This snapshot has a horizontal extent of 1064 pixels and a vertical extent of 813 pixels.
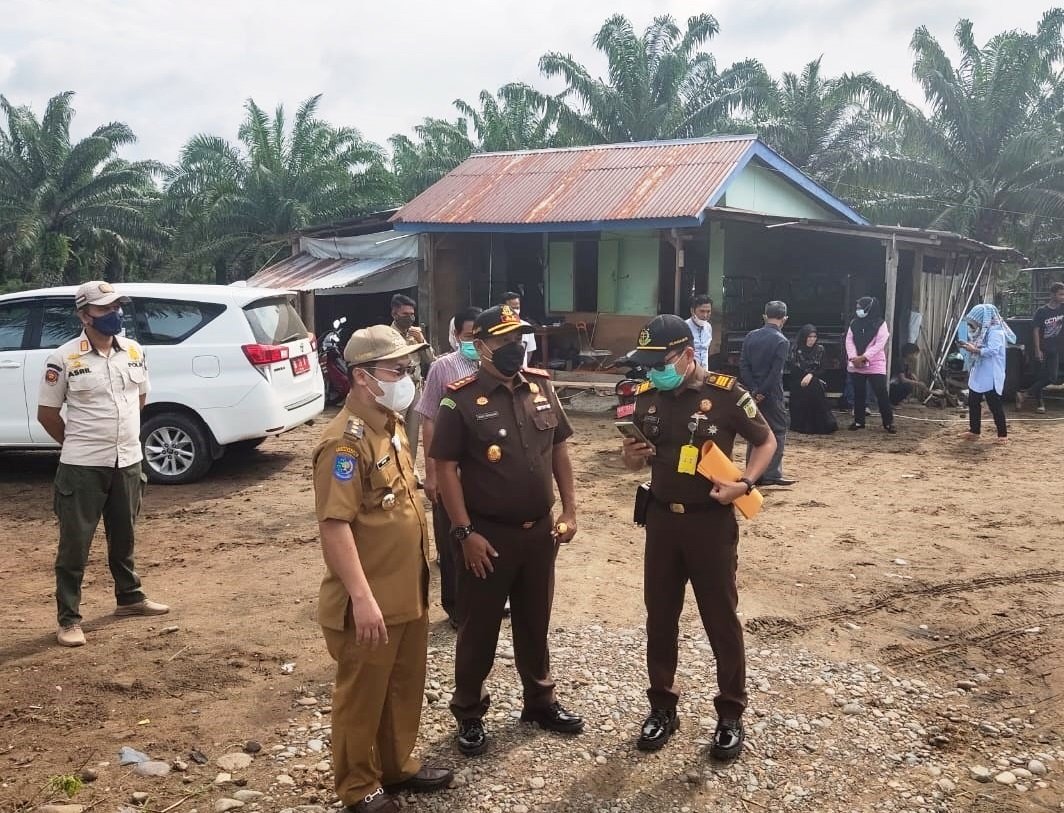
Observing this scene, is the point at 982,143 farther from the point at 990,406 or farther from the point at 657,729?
the point at 657,729

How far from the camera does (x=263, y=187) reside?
83.7 ft

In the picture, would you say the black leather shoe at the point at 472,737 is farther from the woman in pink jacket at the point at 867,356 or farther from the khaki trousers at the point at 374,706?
the woman in pink jacket at the point at 867,356

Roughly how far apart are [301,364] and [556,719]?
560 centimetres

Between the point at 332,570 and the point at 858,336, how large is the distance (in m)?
9.12

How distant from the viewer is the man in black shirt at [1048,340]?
39.1 feet

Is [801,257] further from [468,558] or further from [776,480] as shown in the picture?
[468,558]

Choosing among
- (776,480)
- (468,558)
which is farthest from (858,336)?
(468,558)

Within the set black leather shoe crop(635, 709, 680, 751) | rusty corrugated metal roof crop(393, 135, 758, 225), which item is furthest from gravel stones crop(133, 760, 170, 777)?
rusty corrugated metal roof crop(393, 135, 758, 225)

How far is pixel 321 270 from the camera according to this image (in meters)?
15.8

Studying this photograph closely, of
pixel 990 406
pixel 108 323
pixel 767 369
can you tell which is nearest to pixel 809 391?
pixel 990 406

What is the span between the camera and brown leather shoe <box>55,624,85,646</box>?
15.1 feet

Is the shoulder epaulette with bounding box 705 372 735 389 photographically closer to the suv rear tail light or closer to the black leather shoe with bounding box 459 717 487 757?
the black leather shoe with bounding box 459 717 487 757

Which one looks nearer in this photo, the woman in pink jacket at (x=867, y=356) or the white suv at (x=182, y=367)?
the white suv at (x=182, y=367)

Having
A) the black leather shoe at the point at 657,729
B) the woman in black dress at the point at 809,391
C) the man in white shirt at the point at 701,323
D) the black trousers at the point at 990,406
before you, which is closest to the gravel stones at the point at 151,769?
the black leather shoe at the point at 657,729
